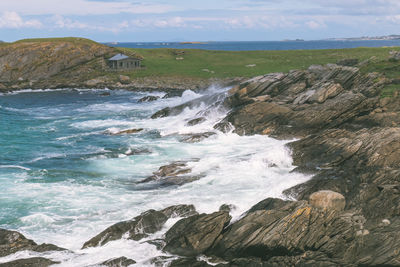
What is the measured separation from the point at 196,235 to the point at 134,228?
502 centimetres

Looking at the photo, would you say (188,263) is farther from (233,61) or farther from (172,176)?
(233,61)

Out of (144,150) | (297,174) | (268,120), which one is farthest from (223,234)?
(268,120)

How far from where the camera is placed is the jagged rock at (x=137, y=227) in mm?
25109

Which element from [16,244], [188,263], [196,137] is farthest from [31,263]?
[196,137]

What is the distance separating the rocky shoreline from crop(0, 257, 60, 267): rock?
88 mm

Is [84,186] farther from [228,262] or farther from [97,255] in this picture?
[228,262]

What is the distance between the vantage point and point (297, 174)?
33.9 m

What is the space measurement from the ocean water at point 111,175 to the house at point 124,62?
166 feet

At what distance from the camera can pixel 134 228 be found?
26.0 m

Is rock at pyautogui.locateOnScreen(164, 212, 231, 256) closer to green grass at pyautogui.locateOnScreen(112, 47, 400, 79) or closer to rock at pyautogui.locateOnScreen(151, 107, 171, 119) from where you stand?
rock at pyautogui.locateOnScreen(151, 107, 171, 119)

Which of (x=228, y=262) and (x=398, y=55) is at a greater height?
(x=398, y=55)

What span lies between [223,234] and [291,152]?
18.4 m

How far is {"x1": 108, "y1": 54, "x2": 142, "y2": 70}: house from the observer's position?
378 ft

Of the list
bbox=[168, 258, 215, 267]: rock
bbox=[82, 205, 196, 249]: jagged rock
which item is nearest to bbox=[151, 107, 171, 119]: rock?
bbox=[82, 205, 196, 249]: jagged rock
